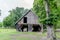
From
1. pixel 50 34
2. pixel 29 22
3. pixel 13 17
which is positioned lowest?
pixel 50 34

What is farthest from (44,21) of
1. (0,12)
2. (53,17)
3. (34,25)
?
(0,12)

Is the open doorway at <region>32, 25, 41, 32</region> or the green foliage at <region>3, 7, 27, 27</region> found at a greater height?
the green foliage at <region>3, 7, 27, 27</region>

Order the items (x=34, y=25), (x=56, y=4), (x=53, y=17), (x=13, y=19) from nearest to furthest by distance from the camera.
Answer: (x=53, y=17)
(x=56, y=4)
(x=34, y=25)
(x=13, y=19)

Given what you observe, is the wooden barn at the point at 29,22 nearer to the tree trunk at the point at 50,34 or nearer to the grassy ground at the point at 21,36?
the grassy ground at the point at 21,36

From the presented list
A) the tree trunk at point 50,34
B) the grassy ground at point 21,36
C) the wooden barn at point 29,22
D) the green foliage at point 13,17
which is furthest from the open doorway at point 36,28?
the tree trunk at point 50,34

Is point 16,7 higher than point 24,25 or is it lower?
higher

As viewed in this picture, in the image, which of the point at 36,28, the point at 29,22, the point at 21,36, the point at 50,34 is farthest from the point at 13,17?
the point at 50,34

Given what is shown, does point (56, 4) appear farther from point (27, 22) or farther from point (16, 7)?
point (16, 7)

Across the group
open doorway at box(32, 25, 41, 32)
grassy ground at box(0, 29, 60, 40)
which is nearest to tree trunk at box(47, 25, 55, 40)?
grassy ground at box(0, 29, 60, 40)

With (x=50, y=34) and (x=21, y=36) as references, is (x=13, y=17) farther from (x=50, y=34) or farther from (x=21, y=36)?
(x=50, y=34)

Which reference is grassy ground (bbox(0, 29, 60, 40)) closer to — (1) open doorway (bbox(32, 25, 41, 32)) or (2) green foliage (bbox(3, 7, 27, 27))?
(1) open doorway (bbox(32, 25, 41, 32))

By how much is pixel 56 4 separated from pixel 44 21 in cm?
614

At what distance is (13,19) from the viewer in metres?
82.3

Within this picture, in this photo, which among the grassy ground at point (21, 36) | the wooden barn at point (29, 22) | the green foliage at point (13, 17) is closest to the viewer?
the grassy ground at point (21, 36)
